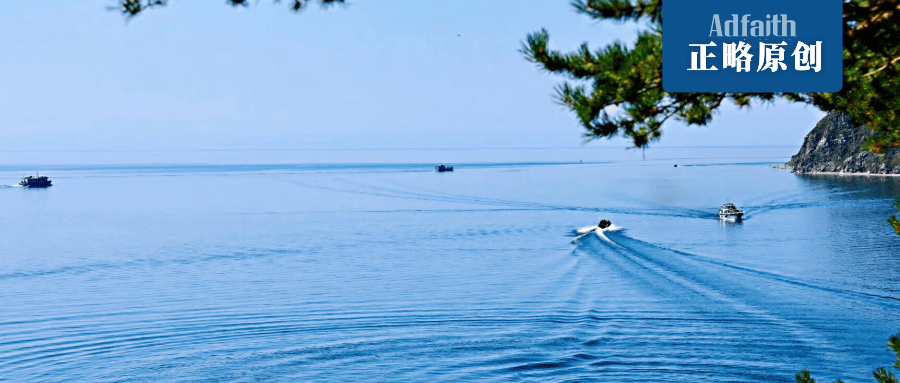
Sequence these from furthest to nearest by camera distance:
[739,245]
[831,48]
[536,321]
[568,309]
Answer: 1. [739,245]
2. [568,309]
3. [536,321]
4. [831,48]

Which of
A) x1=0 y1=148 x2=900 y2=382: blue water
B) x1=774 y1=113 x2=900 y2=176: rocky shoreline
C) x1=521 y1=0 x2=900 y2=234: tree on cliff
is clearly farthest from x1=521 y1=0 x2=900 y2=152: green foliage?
x1=774 y1=113 x2=900 y2=176: rocky shoreline

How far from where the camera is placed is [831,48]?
6941 mm

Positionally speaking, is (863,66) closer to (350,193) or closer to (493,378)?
(493,378)

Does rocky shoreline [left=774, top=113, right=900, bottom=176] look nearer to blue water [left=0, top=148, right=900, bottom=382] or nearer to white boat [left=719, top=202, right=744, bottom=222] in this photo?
blue water [left=0, top=148, right=900, bottom=382]

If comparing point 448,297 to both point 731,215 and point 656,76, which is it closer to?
point 656,76

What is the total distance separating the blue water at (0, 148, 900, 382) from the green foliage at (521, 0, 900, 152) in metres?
12.5

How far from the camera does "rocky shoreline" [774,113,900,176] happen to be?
11900 centimetres

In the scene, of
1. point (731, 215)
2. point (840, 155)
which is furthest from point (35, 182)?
point (840, 155)

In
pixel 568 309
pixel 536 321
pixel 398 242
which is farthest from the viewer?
pixel 398 242

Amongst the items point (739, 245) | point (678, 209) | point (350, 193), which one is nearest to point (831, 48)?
point (739, 245)

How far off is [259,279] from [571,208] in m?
40.2

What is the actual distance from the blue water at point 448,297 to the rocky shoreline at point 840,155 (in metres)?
61.7

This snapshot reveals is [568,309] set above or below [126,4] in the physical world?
below

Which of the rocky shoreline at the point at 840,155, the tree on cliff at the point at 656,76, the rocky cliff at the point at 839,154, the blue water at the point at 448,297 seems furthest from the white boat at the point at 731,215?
the rocky cliff at the point at 839,154
